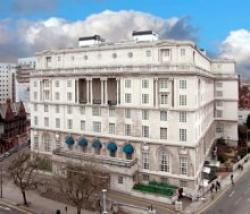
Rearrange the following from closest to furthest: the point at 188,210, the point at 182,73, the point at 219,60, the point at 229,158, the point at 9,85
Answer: the point at 188,210 → the point at 182,73 → the point at 229,158 → the point at 219,60 → the point at 9,85

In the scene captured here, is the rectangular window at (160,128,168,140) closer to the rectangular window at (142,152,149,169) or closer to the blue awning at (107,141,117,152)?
the rectangular window at (142,152,149,169)

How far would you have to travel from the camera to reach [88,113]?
6994 cm

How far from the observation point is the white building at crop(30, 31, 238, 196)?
195 feet

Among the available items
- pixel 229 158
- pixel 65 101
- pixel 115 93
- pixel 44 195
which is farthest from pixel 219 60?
pixel 44 195

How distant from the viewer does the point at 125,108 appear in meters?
64.6

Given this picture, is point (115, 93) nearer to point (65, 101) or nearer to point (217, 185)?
point (65, 101)

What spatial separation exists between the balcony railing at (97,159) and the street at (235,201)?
16634 mm

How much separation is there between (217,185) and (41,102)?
4338 centimetres

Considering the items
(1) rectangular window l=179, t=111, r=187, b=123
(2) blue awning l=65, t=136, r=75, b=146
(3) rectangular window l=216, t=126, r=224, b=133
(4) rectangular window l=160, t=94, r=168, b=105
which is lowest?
(3) rectangular window l=216, t=126, r=224, b=133

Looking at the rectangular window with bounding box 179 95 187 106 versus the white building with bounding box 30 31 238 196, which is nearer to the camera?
the rectangular window with bounding box 179 95 187 106

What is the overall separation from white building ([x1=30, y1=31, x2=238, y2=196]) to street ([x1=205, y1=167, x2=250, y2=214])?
5843 millimetres

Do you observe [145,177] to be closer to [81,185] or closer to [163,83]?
[163,83]

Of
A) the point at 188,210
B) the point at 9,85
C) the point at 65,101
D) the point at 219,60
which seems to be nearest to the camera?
the point at 188,210

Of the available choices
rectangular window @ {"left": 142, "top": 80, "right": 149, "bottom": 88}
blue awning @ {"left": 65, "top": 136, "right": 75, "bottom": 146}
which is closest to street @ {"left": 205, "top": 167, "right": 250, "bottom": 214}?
rectangular window @ {"left": 142, "top": 80, "right": 149, "bottom": 88}
